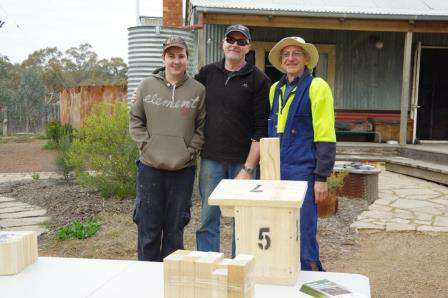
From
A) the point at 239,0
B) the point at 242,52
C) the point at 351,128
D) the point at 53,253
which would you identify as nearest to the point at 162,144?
the point at 242,52

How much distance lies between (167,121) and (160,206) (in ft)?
1.82

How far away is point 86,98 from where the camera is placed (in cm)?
1575

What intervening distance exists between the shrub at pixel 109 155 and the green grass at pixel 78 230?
1041 millimetres

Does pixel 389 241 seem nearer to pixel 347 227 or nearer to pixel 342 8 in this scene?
pixel 347 227

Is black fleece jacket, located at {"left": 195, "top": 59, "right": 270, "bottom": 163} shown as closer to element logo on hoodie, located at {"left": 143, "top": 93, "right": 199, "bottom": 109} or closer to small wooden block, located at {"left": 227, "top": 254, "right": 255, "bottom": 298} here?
element logo on hoodie, located at {"left": 143, "top": 93, "right": 199, "bottom": 109}

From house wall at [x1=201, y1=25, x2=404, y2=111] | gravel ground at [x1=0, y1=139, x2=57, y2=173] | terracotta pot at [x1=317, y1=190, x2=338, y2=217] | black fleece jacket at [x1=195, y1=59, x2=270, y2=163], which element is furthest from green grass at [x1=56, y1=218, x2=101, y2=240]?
house wall at [x1=201, y1=25, x2=404, y2=111]

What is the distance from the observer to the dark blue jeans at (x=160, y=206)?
3.11 metres

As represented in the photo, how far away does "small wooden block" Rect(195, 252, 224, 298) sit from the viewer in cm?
122

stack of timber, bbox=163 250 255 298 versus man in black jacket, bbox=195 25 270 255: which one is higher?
man in black jacket, bbox=195 25 270 255

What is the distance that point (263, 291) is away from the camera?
5.70ft

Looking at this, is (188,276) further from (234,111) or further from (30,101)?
(30,101)

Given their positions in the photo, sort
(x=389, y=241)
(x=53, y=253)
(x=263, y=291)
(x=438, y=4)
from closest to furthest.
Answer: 1. (x=263, y=291)
2. (x=53, y=253)
3. (x=389, y=241)
4. (x=438, y=4)

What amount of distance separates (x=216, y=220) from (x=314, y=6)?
8094 mm

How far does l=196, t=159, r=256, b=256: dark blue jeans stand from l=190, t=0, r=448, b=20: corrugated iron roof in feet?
20.9
